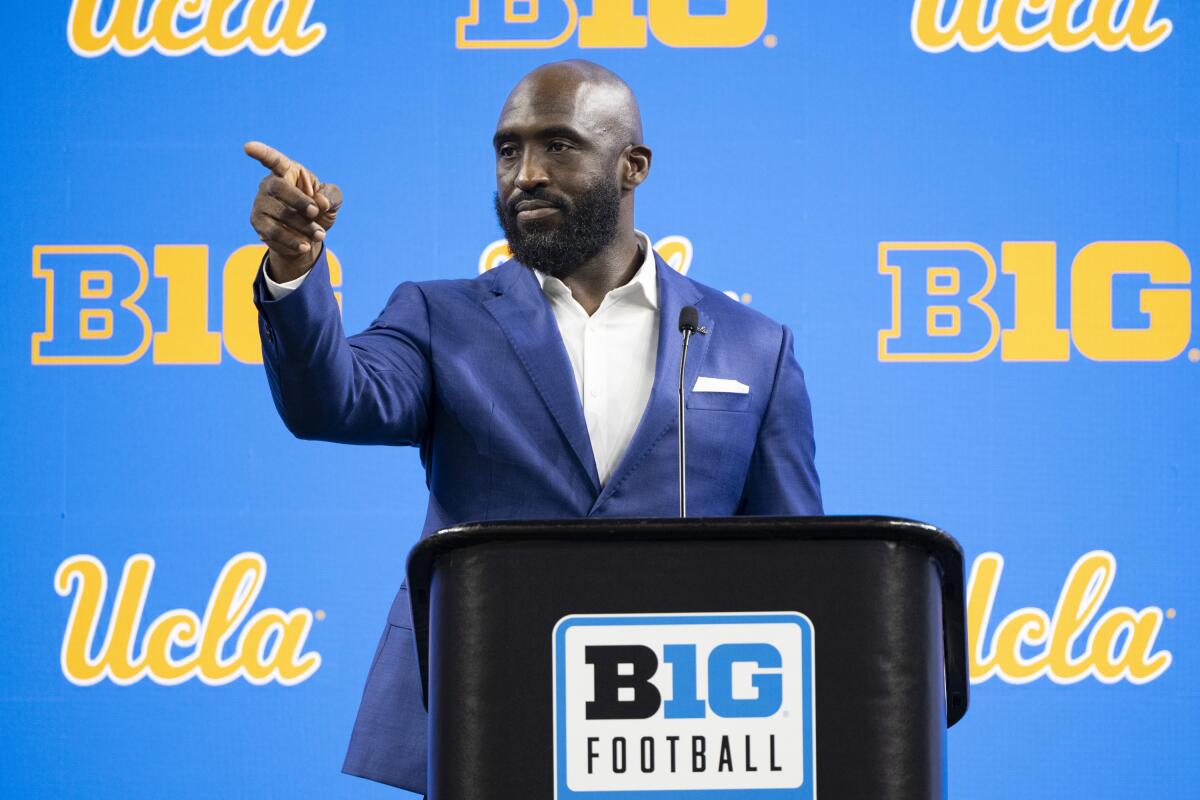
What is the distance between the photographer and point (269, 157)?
5.01ft

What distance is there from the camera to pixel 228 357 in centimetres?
329

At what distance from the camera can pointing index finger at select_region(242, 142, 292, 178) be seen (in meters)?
1.51

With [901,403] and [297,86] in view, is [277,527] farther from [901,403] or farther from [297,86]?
[901,403]

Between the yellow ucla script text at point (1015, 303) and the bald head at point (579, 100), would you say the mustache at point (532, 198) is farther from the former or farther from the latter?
the yellow ucla script text at point (1015, 303)

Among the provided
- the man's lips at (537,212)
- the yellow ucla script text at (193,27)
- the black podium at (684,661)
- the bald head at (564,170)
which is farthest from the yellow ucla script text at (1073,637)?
the black podium at (684,661)

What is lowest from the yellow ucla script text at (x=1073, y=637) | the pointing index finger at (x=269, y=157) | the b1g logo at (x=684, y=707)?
the yellow ucla script text at (x=1073, y=637)

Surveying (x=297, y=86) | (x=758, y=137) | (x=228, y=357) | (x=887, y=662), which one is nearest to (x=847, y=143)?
(x=758, y=137)

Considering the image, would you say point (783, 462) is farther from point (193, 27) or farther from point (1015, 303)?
point (193, 27)

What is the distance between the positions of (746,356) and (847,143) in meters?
1.31

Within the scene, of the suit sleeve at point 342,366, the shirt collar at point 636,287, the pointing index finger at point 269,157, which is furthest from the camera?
the shirt collar at point 636,287

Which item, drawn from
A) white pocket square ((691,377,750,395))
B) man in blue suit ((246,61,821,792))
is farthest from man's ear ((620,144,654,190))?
white pocket square ((691,377,750,395))

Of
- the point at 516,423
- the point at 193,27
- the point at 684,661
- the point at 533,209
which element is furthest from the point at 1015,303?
the point at 684,661

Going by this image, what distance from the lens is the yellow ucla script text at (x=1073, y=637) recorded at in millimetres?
3201

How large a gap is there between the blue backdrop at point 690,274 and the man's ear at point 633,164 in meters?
0.94
